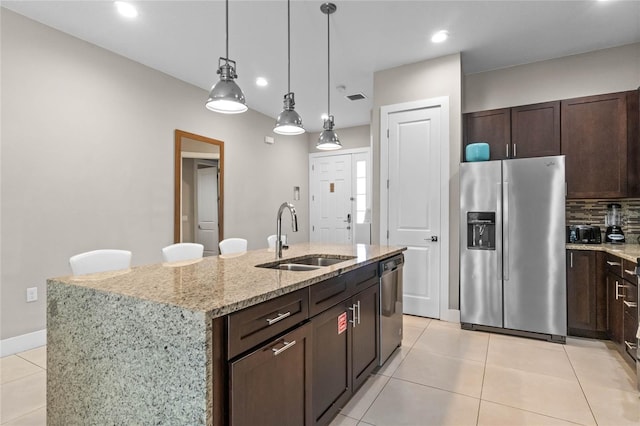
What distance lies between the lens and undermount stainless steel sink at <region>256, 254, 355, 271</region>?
7.26 feet

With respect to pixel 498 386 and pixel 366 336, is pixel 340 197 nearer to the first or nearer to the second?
pixel 366 336

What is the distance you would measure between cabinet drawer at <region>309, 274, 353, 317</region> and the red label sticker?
0.09 m

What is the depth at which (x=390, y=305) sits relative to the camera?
2572 mm

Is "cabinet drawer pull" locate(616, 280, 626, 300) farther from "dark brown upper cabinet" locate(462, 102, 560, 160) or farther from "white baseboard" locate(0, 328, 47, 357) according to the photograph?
"white baseboard" locate(0, 328, 47, 357)

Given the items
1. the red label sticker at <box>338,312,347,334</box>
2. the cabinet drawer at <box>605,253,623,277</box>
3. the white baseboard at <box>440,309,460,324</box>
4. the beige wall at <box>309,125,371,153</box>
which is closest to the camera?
the red label sticker at <box>338,312,347,334</box>

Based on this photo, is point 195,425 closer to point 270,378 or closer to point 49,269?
point 270,378

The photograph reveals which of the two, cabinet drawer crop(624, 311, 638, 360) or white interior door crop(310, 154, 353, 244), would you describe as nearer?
cabinet drawer crop(624, 311, 638, 360)

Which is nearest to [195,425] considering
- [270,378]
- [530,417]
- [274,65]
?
[270,378]

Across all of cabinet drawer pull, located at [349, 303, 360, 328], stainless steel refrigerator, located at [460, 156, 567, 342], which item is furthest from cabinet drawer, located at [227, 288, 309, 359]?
stainless steel refrigerator, located at [460, 156, 567, 342]

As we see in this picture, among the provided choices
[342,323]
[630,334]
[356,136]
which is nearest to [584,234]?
[630,334]

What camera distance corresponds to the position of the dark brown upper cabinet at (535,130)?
338 centimetres

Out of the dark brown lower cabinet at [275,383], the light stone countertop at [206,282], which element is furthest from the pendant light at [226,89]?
the dark brown lower cabinet at [275,383]

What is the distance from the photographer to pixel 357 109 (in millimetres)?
5523

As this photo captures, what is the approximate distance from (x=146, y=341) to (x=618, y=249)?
3664 mm
